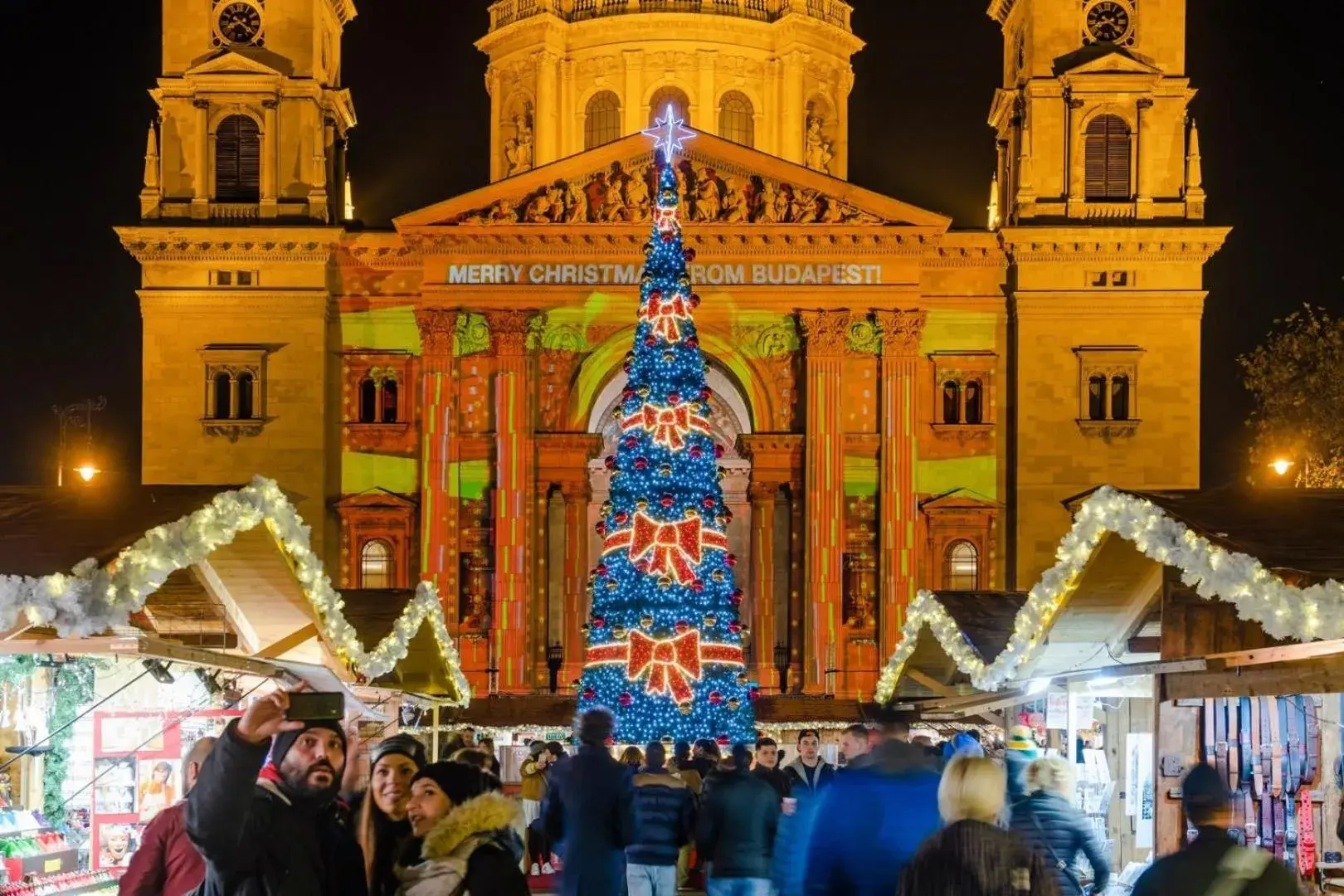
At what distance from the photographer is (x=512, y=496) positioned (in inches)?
1841

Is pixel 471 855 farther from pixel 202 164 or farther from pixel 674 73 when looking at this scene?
pixel 674 73

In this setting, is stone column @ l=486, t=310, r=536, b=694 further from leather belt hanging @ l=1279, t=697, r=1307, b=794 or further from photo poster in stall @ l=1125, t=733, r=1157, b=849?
leather belt hanging @ l=1279, t=697, r=1307, b=794

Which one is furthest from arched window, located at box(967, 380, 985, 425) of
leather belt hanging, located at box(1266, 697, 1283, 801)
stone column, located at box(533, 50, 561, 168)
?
leather belt hanging, located at box(1266, 697, 1283, 801)

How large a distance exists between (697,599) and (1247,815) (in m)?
13.6

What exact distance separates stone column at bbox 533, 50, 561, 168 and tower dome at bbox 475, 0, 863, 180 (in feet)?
0.10

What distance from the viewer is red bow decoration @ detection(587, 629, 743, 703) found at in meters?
28.8

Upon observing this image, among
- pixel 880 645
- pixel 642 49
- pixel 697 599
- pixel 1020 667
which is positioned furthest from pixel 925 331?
pixel 1020 667

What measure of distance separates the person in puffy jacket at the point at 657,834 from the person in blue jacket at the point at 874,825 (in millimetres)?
3714

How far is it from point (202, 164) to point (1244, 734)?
3629 cm

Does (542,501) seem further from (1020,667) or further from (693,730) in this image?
Result: (1020,667)

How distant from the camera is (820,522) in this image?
46875 mm

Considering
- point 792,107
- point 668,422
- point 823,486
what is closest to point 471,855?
point 668,422

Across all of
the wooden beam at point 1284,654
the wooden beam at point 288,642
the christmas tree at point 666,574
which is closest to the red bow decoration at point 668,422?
the christmas tree at point 666,574

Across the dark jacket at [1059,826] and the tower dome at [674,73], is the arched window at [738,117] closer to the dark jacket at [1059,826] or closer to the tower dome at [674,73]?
the tower dome at [674,73]
